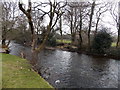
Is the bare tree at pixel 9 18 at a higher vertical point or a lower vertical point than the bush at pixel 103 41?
higher

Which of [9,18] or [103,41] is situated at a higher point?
[9,18]

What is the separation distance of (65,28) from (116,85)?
1869cm

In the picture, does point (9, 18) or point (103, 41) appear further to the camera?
point (9, 18)

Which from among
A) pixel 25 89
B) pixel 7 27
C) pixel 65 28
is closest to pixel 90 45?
pixel 65 28

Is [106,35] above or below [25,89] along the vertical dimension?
above

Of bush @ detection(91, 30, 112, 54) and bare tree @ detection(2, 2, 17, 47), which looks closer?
bush @ detection(91, 30, 112, 54)

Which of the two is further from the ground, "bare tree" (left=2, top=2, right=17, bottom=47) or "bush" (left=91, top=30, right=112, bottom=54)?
"bare tree" (left=2, top=2, right=17, bottom=47)

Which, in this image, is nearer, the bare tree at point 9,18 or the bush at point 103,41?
the bush at point 103,41

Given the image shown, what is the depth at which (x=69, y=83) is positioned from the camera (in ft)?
16.3

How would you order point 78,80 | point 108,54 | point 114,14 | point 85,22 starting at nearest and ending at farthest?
point 78,80, point 108,54, point 114,14, point 85,22

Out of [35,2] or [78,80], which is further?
[35,2]

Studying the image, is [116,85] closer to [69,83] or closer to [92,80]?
[92,80]

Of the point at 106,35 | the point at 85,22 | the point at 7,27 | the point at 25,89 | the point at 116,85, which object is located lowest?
the point at 116,85

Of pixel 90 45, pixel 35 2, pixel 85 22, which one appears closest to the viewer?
pixel 35 2
